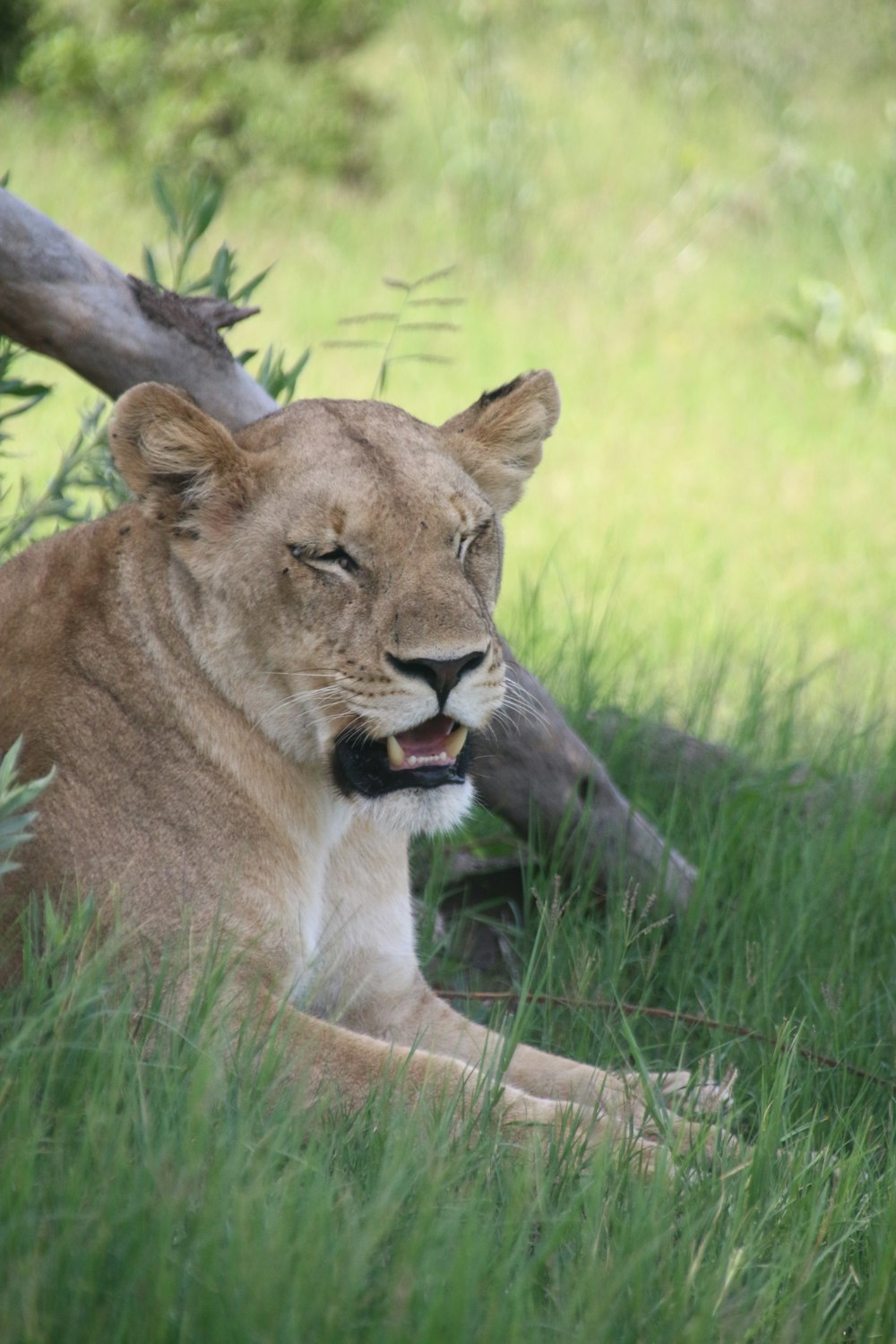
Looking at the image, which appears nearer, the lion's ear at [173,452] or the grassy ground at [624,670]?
the grassy ground at [624,670]

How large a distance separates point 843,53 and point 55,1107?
14659 millimetres

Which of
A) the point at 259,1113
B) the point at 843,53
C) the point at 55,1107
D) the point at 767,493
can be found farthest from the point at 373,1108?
the point at 843,53

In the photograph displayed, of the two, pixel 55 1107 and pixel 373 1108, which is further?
pixel 373 1108

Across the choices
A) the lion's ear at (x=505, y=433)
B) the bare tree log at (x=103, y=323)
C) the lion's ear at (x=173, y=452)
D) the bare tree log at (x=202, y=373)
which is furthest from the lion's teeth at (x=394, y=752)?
the bare tree log at (x=103, y=323)

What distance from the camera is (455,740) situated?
8.73 feet

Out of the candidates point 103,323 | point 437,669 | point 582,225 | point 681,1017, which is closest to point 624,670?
point 681,1017

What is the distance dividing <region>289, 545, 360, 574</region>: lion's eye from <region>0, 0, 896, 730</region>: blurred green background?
14.7 ft

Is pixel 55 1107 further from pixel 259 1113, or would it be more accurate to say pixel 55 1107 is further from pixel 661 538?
pixel 661 538

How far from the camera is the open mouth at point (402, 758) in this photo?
104 inches

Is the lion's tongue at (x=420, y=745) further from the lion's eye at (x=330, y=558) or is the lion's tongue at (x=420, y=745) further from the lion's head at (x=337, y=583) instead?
the lion's eye at (x=330, y=558)

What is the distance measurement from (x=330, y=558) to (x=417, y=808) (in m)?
0.44

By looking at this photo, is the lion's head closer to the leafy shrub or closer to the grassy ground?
the grassy ground

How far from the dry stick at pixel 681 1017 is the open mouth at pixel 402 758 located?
22.0 inches

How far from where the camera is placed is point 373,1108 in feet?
7.70
